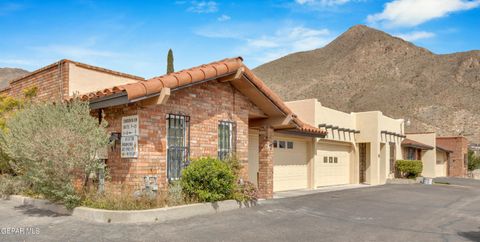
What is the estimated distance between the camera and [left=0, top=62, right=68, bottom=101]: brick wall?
1268cm

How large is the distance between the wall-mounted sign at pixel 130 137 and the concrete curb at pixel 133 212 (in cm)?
152

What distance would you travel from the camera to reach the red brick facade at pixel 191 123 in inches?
399

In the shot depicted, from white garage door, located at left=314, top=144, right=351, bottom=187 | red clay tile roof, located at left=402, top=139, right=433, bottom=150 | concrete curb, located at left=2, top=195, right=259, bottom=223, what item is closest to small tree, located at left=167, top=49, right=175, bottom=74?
white garage door, located at left=314, top=144, right=351, bottom=187

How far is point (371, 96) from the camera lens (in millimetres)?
75812

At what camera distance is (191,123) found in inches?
447

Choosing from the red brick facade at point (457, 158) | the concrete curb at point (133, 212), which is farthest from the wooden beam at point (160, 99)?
the red brick facade at point (457, 158)

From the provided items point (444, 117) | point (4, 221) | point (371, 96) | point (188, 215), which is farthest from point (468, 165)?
point (4, 221)

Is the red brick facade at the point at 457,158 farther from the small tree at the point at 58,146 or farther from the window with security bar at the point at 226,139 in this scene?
the small tree at the point at 58,146

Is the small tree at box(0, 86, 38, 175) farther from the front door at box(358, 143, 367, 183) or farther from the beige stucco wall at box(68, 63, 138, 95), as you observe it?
the front door at box(358, 143, 367, 183)

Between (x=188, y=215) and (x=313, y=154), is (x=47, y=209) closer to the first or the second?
(x=188, y=215)

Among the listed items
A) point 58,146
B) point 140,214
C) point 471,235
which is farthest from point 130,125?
point 471,235

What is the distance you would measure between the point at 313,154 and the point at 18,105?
12359 millimetres

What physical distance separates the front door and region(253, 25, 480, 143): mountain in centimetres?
4000

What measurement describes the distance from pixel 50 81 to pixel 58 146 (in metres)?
4.75
